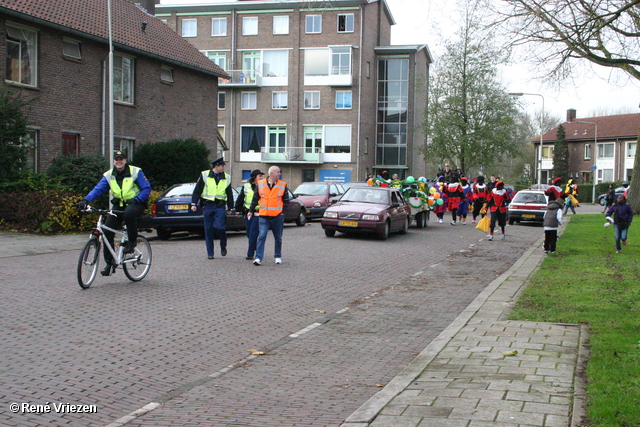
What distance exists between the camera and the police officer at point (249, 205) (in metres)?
13.1

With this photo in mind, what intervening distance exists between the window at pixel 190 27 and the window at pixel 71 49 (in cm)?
3587

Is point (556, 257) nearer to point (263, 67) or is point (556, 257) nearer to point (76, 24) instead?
point (76, 24)

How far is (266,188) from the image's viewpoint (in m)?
12.6

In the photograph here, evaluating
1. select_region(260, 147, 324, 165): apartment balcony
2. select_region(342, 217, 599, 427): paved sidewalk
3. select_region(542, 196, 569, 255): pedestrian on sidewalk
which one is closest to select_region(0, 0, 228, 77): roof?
select_region(542, 196, 569, 255): pedestrian on sidewalk

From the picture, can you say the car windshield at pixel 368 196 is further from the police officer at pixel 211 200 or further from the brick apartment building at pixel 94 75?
the brick apartment building at pixel 94 75

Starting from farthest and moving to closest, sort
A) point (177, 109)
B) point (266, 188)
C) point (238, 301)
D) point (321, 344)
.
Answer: point (177, 109), point (266, 188), point (238, 301), point (321, 344)

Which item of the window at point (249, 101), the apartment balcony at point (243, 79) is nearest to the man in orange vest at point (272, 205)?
the apartment balcony at point (243, 79)

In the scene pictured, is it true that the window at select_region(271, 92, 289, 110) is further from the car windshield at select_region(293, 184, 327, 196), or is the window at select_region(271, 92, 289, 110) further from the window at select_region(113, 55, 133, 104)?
the window at select_region(113, 55, 133, 104)

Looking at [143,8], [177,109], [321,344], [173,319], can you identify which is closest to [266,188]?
[173,319]

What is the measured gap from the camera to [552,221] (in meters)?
14.7

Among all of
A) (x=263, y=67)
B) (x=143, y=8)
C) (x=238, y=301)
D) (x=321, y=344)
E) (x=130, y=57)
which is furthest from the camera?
(x=263, y=67)

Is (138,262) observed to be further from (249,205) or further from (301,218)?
(301,218)

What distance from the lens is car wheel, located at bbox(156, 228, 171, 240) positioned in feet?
58.3

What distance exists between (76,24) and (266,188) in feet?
48.2
